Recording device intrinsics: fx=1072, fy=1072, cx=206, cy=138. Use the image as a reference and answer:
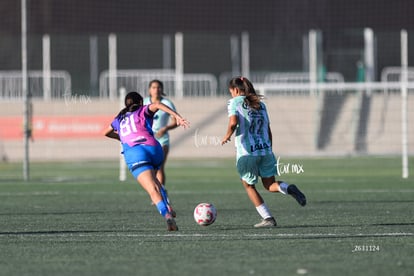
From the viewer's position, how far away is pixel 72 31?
4100cm

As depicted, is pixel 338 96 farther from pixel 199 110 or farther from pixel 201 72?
pixel 201 72

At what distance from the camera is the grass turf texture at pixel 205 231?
9711mm

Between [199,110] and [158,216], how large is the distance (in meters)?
20.3

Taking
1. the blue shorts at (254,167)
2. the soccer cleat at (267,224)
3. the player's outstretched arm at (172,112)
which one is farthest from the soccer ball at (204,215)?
the player's outstretched arm at (172,112)

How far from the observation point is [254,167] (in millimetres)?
13648

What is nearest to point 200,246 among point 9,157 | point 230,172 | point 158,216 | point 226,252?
point 226,252

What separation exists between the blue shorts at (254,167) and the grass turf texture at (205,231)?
64 centimetres

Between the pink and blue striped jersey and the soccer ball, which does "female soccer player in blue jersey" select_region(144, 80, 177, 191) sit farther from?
the soccer ball

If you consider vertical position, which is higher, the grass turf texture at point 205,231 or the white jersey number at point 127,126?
the white jersey number at point 127,126

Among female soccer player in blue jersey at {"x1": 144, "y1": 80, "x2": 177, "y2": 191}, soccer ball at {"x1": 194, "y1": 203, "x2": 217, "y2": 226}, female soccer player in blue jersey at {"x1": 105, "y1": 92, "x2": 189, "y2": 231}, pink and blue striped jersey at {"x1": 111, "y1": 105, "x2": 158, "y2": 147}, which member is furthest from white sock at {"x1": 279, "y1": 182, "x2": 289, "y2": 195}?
female soccer player in blue jersey at {"x1": 144, "y1": 80, "x2": 177, "y2": 191}

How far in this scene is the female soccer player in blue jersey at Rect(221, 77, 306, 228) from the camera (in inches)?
533

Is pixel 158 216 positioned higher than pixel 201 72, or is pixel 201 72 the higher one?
pixel 201 72

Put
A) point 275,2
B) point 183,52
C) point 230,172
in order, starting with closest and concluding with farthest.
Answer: point 230,172 → point 183,52 → point 275,2

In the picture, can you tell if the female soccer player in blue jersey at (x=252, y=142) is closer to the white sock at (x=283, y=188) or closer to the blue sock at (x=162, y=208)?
the white sock at (x=283, y=188)
